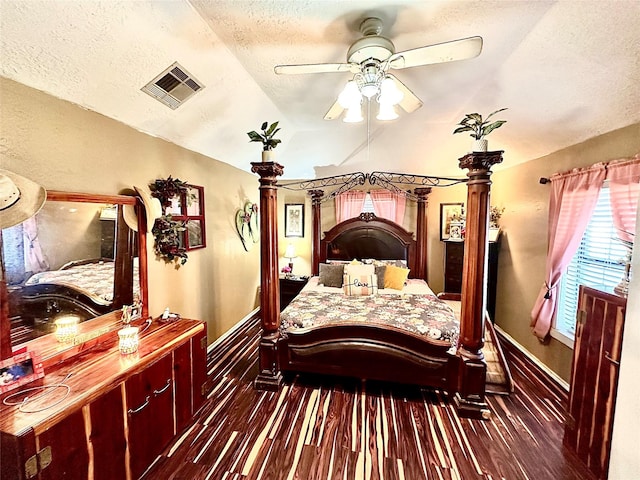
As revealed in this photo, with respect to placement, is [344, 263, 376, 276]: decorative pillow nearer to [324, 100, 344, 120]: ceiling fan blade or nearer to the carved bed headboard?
the carved bed headboard

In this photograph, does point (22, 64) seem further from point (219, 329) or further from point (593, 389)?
point (593, 389)

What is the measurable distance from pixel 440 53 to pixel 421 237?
10.8ft

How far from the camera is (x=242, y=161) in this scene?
389 cm

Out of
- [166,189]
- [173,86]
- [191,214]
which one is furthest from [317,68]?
[191,214]

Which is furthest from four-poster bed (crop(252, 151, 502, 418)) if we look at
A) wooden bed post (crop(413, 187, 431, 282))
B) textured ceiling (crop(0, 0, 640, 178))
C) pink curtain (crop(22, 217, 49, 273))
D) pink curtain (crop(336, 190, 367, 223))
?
pink curtain (crop(336, 190, 367, 223))

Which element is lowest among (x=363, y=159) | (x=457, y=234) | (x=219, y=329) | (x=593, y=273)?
(x=219, y=329)

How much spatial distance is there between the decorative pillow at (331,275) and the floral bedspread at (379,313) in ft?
1.64

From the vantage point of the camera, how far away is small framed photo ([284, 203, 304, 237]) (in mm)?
4918

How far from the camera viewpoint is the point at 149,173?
2.42 meters

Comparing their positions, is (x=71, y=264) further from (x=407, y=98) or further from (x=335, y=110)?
(x=407, y=98)

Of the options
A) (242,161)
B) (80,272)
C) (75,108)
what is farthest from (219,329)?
(75,108)

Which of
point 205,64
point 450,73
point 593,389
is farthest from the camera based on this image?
point 450,73

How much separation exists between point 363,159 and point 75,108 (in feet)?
11.0

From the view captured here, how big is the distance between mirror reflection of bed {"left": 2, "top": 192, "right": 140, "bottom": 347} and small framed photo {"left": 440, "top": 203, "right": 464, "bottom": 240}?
13.7 feet
